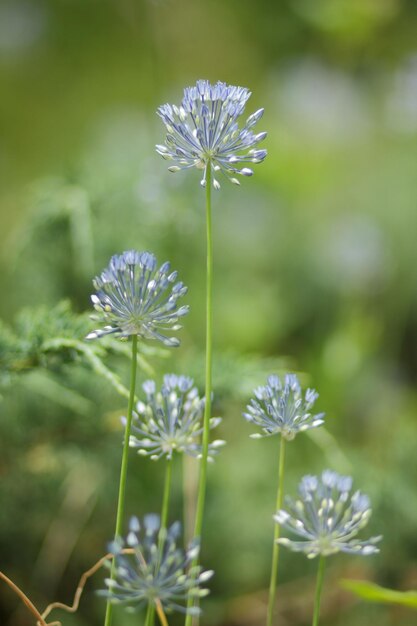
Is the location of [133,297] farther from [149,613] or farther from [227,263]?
[227,263]

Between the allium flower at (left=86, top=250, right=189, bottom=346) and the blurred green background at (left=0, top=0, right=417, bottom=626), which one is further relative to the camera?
the blurred green background at (left=0, top=0, right=417, bottom=626)

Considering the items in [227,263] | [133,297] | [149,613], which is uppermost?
[227,263]

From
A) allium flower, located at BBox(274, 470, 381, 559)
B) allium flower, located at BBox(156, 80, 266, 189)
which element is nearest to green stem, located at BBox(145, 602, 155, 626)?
allium flower, located at BBox(274, 470, 381, 559)

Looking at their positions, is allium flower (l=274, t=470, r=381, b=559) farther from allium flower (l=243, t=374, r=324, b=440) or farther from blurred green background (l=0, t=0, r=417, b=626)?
blurred green background (l=0, t=0, r=417, b=626)

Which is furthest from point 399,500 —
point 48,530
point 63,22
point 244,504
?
point 63,22

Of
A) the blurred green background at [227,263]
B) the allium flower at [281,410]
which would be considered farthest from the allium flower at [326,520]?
the blurred green background at [227,263]

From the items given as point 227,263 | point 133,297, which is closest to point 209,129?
point 133,297
